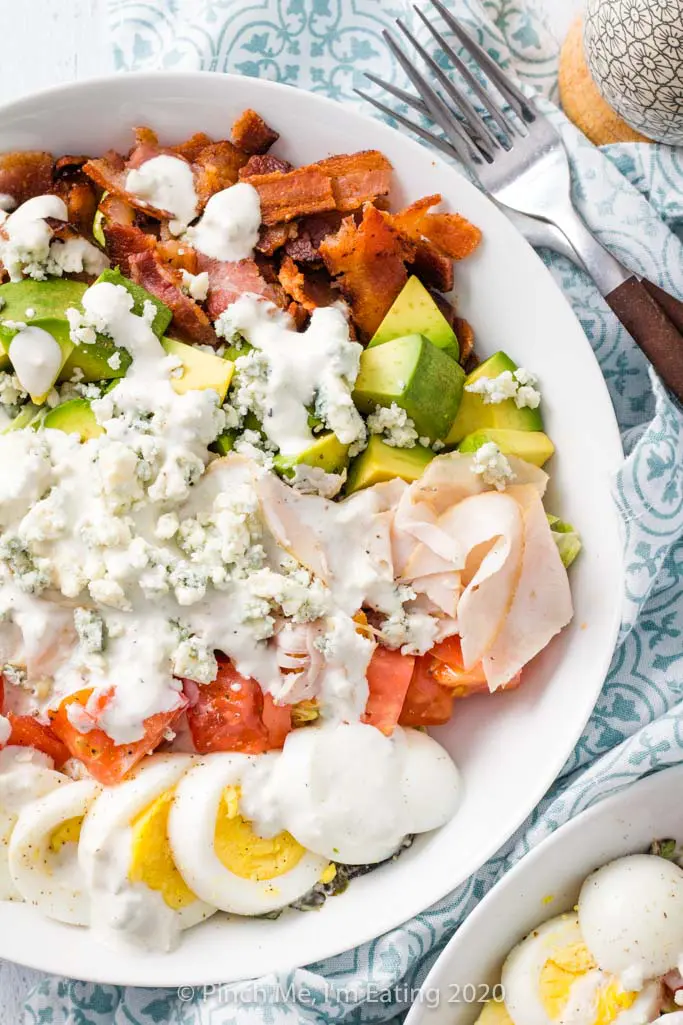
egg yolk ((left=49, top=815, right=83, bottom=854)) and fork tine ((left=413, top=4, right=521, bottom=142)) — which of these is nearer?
egg yolk ((left=49, top=815, right=83, bottom=854))

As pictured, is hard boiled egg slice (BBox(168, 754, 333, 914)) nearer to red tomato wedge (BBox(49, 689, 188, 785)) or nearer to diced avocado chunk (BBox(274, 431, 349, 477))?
red tomato wedge (BBox(49, 689, 188, 785))

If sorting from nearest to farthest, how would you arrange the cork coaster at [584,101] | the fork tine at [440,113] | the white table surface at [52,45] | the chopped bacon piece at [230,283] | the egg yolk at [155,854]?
the egg yolk at [155,854] → the chopped bacon piece at [230,283] → the fork tine at [440,113] → the cork coaster at [584,101] → the white table surface at [52,45]

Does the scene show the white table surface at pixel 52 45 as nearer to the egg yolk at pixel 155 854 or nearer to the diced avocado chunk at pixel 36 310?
the diced avocado chunk at pixel 36 310

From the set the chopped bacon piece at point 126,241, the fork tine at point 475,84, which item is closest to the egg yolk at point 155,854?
the chopped bacon piece at point 126,241

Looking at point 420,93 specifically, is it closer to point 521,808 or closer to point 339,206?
point 339,206

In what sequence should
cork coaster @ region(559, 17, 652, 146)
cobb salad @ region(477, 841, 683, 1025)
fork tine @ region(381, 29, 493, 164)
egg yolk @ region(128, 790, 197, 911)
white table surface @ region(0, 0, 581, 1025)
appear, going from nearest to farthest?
1. egg yolk @ region(128, 790, 197, 911)
2. cobb salad @ region(477, 841, 683, 1025)
3. fork tine @ region(381, 29, 493, 164)
4. cork coaster @ region(559, 17, 652, 146)
5. white table surface @ region(0, 0, 581, 1025)

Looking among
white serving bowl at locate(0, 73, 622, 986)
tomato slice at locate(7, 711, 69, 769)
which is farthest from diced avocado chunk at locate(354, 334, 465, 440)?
tomato slice at locate(7, 711, 69, 769)
